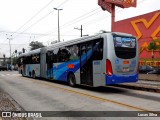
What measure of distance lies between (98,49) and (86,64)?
1586mm

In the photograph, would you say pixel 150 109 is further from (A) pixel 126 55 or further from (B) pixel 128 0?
(B) pixel 128 0

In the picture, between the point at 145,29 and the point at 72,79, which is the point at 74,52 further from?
the point at 145,29

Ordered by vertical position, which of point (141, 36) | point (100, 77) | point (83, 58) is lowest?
point (100, 77)

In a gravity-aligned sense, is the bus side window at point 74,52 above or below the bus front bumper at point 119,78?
above

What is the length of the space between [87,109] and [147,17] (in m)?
46.4

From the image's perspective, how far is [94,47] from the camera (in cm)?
1554

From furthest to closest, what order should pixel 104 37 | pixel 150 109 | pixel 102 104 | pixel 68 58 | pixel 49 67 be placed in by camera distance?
1. pixel 49 67
2. pixel 68 58
3. pixel 104 37
4. pixel 102 104
5. pixel 150 109

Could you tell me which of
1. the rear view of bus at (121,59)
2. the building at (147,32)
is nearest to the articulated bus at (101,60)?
the rear view of bus at (121,59)

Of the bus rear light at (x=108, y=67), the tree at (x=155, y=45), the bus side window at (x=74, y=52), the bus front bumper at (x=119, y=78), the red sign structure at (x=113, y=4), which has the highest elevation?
the red sign structure at (x=113, y=4)

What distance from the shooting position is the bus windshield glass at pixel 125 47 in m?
14.9

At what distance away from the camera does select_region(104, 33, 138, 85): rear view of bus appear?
14.5m

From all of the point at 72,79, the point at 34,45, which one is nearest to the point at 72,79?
the point at 72,79

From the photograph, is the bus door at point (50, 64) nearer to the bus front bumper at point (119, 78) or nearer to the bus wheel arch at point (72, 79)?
the bus wheel arch at point (72, 79)

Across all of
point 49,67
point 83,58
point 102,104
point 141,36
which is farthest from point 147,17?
point 102,104
